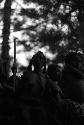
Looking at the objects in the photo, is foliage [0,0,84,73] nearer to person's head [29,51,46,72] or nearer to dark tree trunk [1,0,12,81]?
dark tree trunk [1,0,12,81]

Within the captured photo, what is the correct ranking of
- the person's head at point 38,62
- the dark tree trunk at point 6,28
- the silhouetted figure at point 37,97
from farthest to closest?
the dark tree trunk at point 6,28
the person's head at point 38,62
the silhouetted figure at point 37,97

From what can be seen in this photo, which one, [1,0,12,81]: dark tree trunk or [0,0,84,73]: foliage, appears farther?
[0,0,84,73]: foliage

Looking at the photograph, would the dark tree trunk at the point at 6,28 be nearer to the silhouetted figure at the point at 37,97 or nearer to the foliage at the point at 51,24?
the foliage at the point at 51,24

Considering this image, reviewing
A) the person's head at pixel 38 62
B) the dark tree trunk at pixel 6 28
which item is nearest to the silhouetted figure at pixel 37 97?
the person's head at pixel 38 62

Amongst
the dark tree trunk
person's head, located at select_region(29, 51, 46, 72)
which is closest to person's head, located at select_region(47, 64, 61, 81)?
person's head, located at select_region(29, 51, 46, 72)

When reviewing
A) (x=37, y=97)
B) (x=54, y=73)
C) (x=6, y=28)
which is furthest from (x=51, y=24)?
(x=37, y=97)

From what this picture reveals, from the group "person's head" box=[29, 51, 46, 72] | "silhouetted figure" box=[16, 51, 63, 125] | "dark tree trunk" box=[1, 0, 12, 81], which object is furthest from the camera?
"dark tree trunk" box=[1, 0, 12, 81]

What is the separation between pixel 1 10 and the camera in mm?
8867

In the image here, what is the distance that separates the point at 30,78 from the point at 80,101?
3.38 ft

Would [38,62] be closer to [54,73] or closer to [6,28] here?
[54,73]

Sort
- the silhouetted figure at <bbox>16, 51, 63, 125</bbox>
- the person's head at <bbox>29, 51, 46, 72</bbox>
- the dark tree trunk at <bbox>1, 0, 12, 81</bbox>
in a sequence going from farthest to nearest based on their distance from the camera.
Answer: the dark tree trunk at <bbox>1, 0, 12, 81</bbox>, the person's head at <bbox>29, 51, 46, 72</bbox>, the silhouetted figure at <bbox>16, 51, 63, 125</bbox>

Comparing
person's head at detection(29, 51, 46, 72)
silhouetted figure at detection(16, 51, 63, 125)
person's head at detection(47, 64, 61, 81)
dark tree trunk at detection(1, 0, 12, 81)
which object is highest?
dark tree trunk at detection(1, 0, 12, 81)

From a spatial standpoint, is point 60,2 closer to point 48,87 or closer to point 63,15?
point 63,15

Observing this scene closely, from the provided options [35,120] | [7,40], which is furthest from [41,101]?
[7,40]
